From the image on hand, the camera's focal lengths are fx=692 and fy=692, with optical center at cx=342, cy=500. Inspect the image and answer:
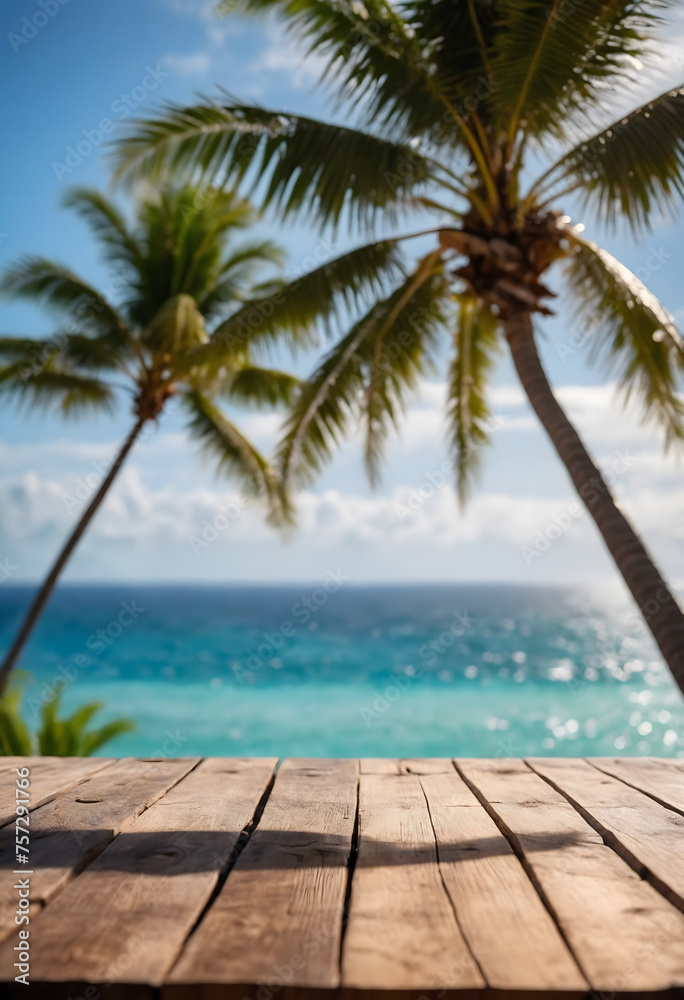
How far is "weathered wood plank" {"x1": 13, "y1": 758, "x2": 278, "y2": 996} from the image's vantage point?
1393mm

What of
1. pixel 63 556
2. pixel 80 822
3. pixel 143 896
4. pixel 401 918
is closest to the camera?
pixel 401 918

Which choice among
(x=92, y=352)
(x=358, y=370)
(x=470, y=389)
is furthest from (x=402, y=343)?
(x=92, y=352)

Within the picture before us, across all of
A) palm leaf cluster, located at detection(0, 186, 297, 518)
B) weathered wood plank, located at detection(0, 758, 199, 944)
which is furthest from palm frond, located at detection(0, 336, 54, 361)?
weathered wood plank, located at detection(0, 758, 199, 944)

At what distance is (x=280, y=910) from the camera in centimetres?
163

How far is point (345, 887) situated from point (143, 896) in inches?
19.9

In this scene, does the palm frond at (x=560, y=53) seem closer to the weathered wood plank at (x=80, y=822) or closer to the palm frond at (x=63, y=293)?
the weathered wood plank at (x=80, y=822)

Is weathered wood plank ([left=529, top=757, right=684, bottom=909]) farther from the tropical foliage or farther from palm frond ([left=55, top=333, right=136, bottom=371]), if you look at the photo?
palm frond ([left=55, top=333, right=136, bottom=371])

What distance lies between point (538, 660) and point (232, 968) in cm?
3639

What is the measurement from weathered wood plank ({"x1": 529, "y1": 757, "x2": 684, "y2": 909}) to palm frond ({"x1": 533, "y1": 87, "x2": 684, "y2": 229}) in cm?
397

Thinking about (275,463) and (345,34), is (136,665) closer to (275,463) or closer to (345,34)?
(275,463)

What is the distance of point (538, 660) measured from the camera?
35.5m

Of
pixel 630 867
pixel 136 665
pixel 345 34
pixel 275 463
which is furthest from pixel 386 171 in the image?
pixel 136 665

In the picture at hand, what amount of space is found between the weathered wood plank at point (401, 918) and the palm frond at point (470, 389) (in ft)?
21.1

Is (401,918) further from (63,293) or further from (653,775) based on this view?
(63,293)
